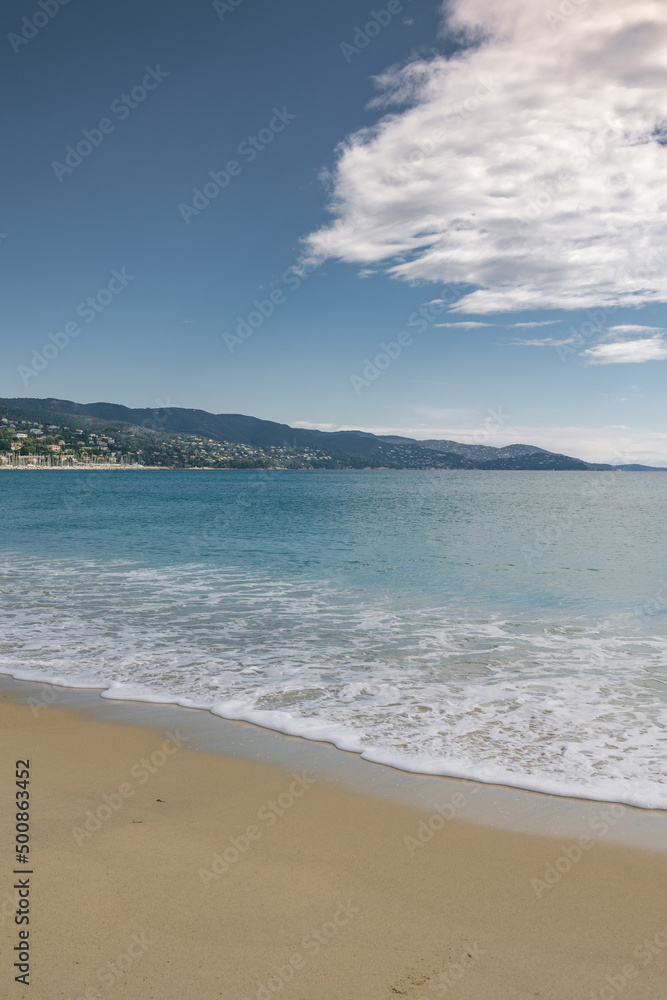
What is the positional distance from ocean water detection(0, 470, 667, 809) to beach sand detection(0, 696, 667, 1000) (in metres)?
1.30

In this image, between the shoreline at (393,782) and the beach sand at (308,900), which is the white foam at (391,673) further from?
the beach sand at (308,900)

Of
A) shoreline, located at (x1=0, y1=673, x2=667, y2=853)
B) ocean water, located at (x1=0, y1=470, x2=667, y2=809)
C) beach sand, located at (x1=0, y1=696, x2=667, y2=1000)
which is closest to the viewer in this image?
beach sand, located at (x1=0, y1=696, x2=667, y2=1000)

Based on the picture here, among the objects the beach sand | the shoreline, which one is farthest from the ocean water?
the beach sand

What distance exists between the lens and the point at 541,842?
4.84 m

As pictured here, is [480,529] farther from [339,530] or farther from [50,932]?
[50,932]

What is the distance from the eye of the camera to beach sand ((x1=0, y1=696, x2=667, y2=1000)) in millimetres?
3391

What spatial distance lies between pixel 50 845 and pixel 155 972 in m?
1.68

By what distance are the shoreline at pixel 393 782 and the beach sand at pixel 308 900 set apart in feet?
0.55

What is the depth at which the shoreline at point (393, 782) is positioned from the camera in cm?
508

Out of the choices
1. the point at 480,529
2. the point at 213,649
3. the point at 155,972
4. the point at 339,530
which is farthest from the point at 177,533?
the point at 155,972

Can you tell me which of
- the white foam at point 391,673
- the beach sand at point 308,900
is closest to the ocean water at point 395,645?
the white foam at point 391,673

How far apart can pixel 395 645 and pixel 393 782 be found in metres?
5.36

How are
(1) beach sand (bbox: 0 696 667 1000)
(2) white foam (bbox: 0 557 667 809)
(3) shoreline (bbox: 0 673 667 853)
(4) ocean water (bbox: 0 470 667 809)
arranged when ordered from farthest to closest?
(4) ocean water (bbox: 0 470 667 809) < (2) white foam (bbox: 0 557 667 809) < (3) shoreline (bbox: 0 673 667 853) < (1) beach sand (bbox: 0 696 667 1000)

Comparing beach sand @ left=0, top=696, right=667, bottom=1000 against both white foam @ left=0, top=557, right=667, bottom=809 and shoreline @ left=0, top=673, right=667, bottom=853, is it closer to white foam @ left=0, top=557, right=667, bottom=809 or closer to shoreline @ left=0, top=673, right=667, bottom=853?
shoreline @ left=0, top=673, right=667, bottom=853
